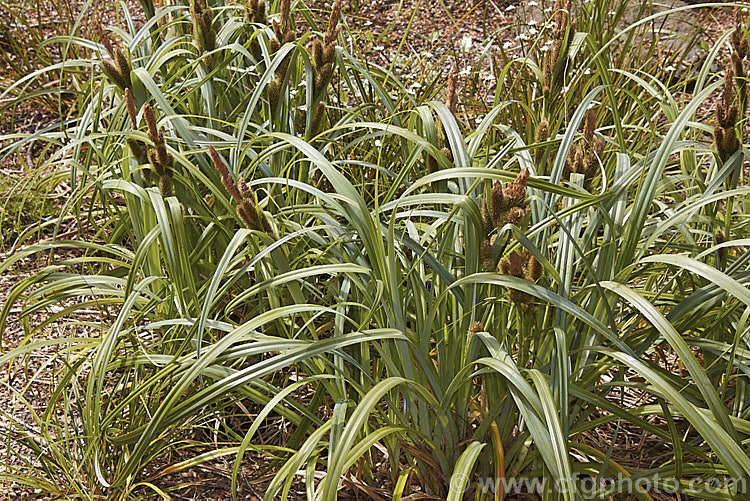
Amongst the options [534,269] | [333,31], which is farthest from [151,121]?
[534,269]

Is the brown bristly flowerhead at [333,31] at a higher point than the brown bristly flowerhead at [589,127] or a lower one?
higher

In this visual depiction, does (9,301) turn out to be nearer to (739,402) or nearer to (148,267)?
(148,267)

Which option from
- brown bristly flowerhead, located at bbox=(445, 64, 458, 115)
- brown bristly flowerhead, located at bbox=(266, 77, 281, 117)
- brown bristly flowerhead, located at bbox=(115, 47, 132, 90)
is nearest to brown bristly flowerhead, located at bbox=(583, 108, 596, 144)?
brown bristly flowerhead, located at bbox=(445, 64, 458, 115)

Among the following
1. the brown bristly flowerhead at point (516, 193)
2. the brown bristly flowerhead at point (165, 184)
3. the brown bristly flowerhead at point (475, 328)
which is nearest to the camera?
the brown bristly flowerhead at point (516, 193)

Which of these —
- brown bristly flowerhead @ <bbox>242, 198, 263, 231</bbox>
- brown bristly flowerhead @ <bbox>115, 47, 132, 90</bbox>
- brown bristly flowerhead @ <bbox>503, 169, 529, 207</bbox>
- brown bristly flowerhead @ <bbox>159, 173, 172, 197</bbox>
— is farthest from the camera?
brown bristly flowerhead @ <bbox>115, 47, 132, 90</bbox>

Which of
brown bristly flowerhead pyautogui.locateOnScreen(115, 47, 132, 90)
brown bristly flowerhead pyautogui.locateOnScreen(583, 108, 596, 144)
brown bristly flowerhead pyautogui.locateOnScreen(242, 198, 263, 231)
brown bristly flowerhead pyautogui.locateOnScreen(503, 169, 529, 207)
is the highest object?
brown bristly flowerhead pyautogui.locateOnScreen(115, 47, 132, 90)

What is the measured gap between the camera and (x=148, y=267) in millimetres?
1840

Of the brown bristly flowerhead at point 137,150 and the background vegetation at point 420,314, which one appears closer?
the background vegetation at point 420,314

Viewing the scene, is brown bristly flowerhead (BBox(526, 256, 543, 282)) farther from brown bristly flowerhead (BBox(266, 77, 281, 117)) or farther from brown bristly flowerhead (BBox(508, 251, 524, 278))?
brown bristly flowerhead (BBox(266, 77, 281, 117))

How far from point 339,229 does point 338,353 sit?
30cm

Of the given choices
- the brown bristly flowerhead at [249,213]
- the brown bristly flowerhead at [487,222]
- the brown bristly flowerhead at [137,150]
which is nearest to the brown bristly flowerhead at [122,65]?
the brown bristly flowerhead at [137,150]

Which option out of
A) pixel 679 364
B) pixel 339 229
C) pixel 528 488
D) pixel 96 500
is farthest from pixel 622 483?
pixel 96 500

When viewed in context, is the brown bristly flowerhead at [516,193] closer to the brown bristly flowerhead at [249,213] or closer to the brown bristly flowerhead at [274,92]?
the brown bristly flowerhead at [249,213]

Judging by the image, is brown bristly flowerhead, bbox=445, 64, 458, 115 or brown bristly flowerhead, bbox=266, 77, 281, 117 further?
brown bristly flowerhead, bbox=266, 77, 281, 117
